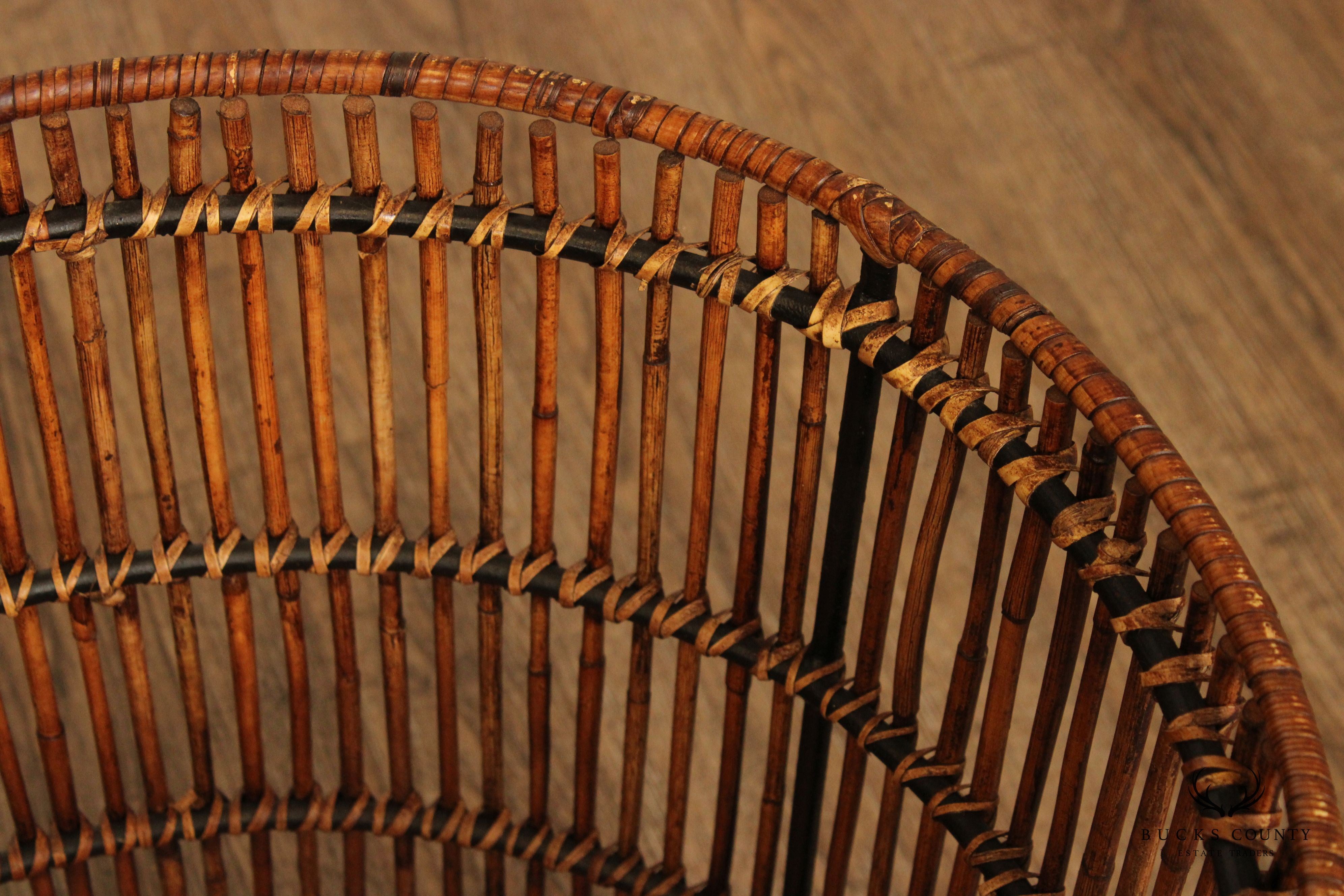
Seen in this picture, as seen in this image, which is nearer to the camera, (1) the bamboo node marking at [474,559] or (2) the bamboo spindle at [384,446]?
(2) the bamboo spindle at [384,446]

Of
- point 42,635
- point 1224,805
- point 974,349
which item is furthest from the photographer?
point 42,635

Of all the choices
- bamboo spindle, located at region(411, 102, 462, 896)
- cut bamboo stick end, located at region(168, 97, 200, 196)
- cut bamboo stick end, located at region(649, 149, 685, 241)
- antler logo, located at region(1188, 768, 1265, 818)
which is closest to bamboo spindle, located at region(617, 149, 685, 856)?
cut bamboo stick end, located at region(649, 149, 685, 241)

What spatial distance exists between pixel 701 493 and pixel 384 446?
0.58ft

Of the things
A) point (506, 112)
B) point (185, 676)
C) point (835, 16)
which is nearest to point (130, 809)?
point (185, 676)

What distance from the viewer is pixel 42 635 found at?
3.04ft

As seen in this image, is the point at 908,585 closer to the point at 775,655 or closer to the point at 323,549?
the point at 775,655

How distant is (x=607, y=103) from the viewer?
76cm

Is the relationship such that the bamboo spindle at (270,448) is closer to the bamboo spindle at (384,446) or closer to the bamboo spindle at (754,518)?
the bamboo spindle at (384,446)

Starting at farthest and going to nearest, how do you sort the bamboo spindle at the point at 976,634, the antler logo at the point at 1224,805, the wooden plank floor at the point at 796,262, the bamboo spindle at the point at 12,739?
the wooden plank floor at the point at 796,262, the bamboo spindle at the point at 12,739, the bamboo spindle at the point at 976,634, the antler logo at the point at 1224,805

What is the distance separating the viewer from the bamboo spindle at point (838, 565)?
76cm

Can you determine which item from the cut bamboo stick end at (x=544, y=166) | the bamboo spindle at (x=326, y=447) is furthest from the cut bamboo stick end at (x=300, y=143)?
the cut bamboo stick end at (x=544, y=166)

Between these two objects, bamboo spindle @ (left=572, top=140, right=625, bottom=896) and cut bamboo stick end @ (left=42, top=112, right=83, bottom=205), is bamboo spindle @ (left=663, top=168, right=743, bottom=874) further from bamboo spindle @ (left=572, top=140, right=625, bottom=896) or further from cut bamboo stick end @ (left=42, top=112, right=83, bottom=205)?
cut bamboo stick end @ (left=42, top=112, right=83, bottom=205)

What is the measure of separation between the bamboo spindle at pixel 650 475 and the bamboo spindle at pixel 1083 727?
237 millimetres

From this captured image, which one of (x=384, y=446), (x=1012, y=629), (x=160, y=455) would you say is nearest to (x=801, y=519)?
(x=1012, y=629)
